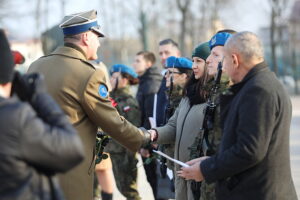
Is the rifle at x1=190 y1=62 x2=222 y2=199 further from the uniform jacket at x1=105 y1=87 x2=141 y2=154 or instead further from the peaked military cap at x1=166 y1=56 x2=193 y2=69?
the uniform jacket at x1=105 y1=87 x2=141 y2=154

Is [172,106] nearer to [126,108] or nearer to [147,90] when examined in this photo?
[126,108]

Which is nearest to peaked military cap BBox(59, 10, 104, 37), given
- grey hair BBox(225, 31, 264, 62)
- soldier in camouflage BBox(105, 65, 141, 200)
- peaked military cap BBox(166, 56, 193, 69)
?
grey hair BBox(225, 31, 264, 62)

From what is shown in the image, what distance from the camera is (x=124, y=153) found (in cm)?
678

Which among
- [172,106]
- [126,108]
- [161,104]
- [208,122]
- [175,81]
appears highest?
[208,122]

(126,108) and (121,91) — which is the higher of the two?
(121,91)

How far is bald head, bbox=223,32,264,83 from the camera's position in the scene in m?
3.14

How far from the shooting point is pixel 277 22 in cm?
2566

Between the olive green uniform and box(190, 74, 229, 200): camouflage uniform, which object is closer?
box(190, 74, 229, 200): camouflage uniform

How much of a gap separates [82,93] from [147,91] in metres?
3.63

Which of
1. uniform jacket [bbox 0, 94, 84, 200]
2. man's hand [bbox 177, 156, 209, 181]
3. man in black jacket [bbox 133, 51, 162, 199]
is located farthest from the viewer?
man in black jacket [bbox 133, 51, 162, 199]

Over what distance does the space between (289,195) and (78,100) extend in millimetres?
1611

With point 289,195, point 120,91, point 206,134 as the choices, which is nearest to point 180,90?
point 206,134

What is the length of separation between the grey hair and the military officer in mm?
1118

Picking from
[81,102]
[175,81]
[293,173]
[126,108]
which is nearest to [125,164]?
[126,108]
